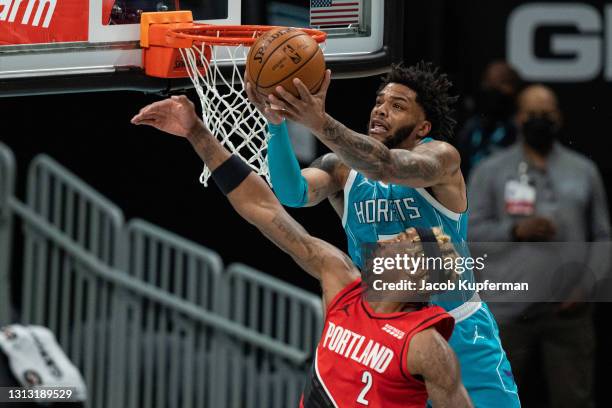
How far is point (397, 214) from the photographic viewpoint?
3955mm

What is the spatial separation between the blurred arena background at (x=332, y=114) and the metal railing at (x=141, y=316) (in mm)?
96

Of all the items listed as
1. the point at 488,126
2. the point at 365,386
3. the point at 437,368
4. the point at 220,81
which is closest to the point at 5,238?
the point at 488,126

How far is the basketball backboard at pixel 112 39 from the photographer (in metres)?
3.93

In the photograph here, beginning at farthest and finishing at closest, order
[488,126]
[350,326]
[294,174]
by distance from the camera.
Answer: [488,126] < [294,174] < [350,326]

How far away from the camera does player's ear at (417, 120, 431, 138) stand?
403 centimetres

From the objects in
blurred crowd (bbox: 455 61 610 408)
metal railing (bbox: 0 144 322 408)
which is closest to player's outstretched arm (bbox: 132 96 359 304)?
blurred crowd (bbox: 455 61 610 408)

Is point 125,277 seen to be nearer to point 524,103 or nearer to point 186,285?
point 186,285

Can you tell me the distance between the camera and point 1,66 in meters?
3.91

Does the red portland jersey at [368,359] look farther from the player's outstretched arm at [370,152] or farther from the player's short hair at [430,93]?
the player's short hair at [430,93]

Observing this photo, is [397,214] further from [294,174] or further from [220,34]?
[220,34]

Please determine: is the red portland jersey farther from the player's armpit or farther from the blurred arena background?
the blurred arena background

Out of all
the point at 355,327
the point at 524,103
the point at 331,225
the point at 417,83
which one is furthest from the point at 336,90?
the point at 355,327

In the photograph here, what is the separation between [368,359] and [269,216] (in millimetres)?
553

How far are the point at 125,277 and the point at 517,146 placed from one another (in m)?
2.24
